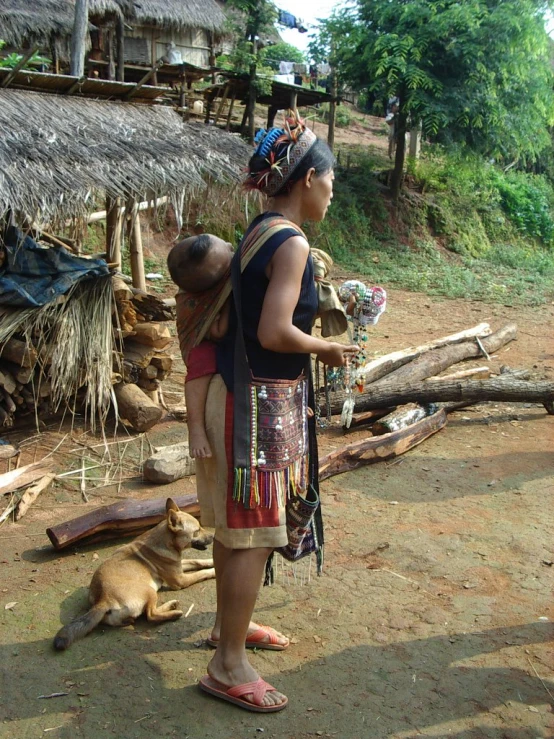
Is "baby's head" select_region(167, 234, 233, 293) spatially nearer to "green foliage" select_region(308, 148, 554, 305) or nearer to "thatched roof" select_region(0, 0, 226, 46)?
"green foliage" select_region(308, 148, 554, 305)

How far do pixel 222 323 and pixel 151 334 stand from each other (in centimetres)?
365

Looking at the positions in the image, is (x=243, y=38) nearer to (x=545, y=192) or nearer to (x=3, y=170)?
(x=545, y=192)

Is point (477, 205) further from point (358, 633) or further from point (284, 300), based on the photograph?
point (284, 300)

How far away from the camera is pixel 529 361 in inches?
329

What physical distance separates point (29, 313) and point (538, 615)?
4.01m

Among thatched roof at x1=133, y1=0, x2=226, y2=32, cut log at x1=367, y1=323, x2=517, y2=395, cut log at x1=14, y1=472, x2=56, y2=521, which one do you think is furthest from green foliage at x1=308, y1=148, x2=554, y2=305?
cut log at x1=14, y1=472, x2=56, y2=521

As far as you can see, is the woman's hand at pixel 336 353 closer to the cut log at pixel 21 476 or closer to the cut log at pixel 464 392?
the cut log at pixel 21 476

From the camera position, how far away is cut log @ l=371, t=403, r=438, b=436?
5.74 metres

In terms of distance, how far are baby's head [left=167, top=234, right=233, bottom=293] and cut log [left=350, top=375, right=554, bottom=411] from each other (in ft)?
12.2

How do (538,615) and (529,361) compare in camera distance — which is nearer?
(538,615)

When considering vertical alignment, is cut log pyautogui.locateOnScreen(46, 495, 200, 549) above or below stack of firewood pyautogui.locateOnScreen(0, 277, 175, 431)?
below

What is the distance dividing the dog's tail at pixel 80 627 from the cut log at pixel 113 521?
2.35ft

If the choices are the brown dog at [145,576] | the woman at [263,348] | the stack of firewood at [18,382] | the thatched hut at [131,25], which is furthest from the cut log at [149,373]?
the thatched hut at [131,25]

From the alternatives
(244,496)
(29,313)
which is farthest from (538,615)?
(29,313)
